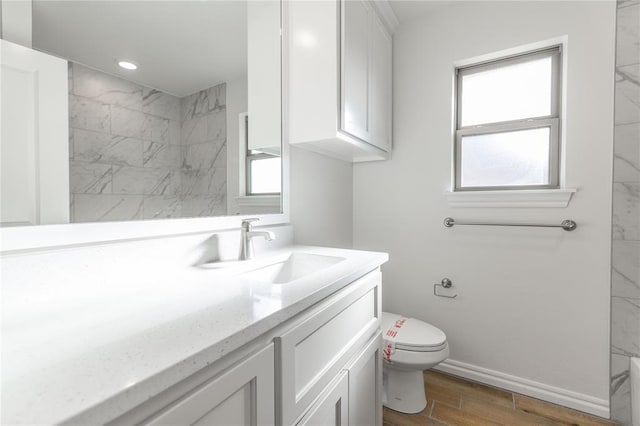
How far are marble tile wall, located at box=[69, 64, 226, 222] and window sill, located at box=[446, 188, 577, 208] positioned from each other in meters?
1.45

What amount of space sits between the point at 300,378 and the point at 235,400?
9.2 inches

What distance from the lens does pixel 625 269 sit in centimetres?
147

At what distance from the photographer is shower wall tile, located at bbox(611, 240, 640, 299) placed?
57.1 inches

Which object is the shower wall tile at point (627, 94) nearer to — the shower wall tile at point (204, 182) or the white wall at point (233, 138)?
the white wall at point (233, 138)

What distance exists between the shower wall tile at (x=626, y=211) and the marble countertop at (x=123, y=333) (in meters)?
1.56

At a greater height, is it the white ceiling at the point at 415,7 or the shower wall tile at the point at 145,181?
the white ceiling at the point at 415,7

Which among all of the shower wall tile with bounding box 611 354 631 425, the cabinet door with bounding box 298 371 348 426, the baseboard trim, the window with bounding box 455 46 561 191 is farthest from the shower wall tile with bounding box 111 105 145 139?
the shower wall tile with bounding box 611 354 631 425

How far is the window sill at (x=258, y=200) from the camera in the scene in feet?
4.17

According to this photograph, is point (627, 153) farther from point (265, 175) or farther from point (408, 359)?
point (265, 175)

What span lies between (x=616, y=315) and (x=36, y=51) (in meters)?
2.51

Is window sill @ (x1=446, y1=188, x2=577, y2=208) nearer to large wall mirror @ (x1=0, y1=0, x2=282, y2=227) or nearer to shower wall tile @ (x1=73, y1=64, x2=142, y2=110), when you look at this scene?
large wall mirror @ (x1=0, y1=0, x2=282, y2=227)

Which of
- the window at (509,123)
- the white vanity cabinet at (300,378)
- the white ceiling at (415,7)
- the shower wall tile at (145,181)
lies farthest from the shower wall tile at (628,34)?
the shower wall tile at (145,181)

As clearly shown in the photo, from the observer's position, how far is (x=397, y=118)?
81.9 inches

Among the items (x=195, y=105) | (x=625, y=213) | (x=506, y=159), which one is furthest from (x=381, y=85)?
(x=625, y=213)
